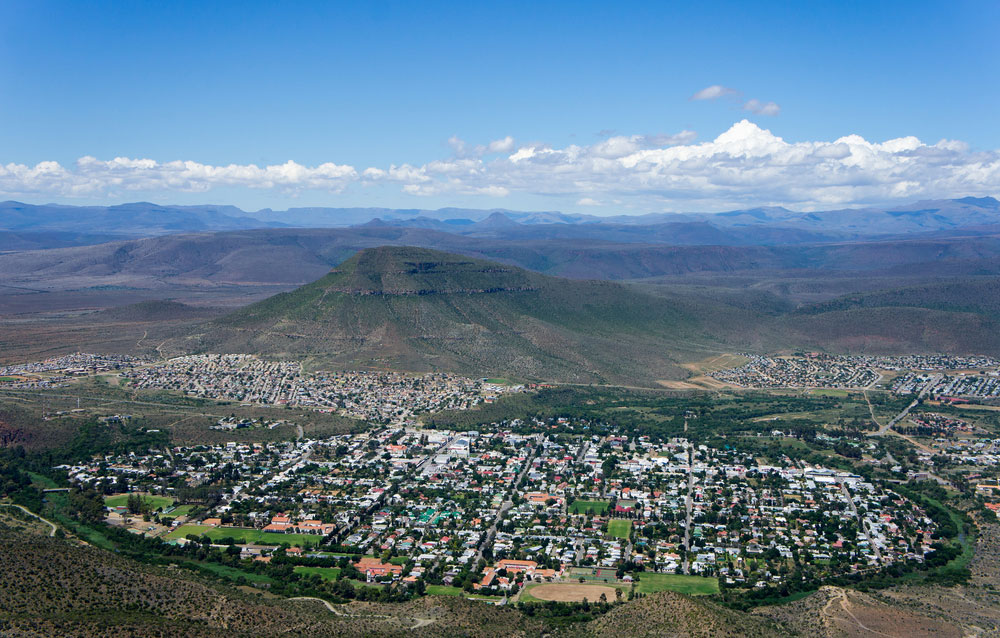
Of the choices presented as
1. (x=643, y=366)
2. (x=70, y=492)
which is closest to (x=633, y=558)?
(x=70, y=492)

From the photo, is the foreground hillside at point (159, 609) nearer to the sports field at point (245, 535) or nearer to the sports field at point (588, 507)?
the sports field at point (245, 535)

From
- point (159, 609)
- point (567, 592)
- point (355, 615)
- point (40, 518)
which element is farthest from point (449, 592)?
point (40, 518)

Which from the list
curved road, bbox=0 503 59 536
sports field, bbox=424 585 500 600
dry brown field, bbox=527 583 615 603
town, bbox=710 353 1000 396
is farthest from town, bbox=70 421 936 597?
town, bbox=710 353 1000 396

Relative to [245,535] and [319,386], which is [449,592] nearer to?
[245,535]

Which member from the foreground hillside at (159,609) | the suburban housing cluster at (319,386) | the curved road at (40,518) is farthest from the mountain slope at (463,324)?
the foreground hillside at (159,609)

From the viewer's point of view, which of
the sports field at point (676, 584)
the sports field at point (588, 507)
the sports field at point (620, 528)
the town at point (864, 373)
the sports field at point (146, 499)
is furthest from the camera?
the town at point (864, 373)

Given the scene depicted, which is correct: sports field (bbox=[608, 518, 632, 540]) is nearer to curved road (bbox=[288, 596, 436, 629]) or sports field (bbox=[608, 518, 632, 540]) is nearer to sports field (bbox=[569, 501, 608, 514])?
sports field (bbox=[569, 501, 608, 514])
